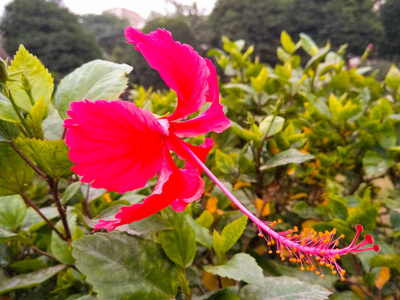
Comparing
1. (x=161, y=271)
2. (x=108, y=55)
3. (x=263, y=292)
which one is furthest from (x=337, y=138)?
(x=108, y=55)

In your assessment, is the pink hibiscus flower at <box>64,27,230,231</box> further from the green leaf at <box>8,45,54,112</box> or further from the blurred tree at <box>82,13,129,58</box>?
the blurred tree at <box>82,13,129,58</box>

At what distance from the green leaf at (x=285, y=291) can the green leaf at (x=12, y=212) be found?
18.2 inches

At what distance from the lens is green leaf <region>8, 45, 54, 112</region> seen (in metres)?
0.53

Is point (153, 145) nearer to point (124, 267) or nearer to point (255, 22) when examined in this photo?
point (124, 267)

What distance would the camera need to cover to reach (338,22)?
6.96 meters

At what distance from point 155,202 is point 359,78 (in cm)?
125

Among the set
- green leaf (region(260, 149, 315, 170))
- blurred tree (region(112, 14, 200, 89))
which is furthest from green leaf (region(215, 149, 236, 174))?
blurred tree (region(112, 14, 200, 89))

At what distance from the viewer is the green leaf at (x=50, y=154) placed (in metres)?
0.44

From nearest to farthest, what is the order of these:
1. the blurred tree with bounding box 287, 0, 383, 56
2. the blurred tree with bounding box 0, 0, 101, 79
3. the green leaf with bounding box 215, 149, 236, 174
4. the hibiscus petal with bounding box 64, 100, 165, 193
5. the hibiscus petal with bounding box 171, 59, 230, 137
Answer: the hibiscus petal with bounding box 64, 100, 165, 193 → the hibiscus petal with bounding box 171, 59, 230, 137 → the green leaf with bounding box 215, 149, 236, 174 → the blurred tree with bounding box 0, 0, 101, 79 → the blurred tree with bounding box 287, 0, 383, 56

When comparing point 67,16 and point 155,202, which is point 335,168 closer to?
point 155,202

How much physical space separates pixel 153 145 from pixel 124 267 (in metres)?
0.19

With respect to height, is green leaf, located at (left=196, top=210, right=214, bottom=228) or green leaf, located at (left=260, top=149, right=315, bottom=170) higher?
green leaf, located at (left=260, top=149, right=315, bottom=170)

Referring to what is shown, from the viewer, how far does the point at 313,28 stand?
7.27m

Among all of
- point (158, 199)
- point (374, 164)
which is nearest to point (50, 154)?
point (158, 199)
